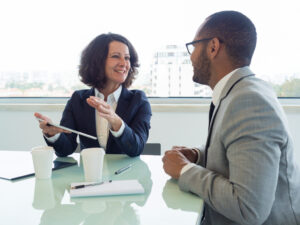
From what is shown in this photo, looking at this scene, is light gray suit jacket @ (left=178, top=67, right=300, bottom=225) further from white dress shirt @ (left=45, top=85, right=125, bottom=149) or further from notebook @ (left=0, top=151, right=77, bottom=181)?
white dress shirt @ (left=45, top=85, right=125, bottom=149)

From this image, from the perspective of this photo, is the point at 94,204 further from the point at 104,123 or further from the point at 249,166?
the point at 104,123

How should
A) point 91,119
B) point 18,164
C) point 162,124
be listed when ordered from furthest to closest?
point 162,124 → point 91,119 → point 18,164

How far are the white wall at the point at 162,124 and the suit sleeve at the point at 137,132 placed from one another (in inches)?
46.6

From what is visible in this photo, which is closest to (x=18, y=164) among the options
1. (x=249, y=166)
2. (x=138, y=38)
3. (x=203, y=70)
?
(x=203, y=70)

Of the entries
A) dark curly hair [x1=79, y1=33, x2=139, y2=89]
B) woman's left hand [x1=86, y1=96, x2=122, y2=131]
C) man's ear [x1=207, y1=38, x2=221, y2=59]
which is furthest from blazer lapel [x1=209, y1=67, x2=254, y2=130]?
dark curly hair [x1=79, y1=33, x2=139, y2=89]

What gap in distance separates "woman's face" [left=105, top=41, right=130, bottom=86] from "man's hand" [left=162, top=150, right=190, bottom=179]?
1.03 meters

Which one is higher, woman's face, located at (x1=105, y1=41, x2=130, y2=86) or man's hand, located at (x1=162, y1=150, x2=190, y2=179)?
woman's face, located at (x1=105, y1=41, x2=130, y2=86)

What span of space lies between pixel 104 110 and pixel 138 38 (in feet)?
6.55

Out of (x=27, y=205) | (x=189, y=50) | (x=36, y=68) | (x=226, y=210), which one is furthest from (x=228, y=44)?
(x=36, y=68)

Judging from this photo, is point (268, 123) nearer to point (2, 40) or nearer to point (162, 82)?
point (162, 82)

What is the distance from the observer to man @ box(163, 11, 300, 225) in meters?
0.88

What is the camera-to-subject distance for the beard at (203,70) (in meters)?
1.24

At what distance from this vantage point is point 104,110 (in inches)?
58.6

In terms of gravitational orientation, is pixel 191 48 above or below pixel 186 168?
above
